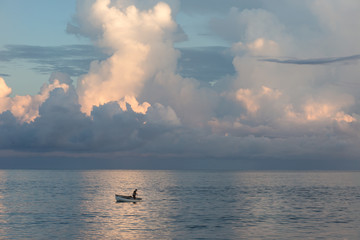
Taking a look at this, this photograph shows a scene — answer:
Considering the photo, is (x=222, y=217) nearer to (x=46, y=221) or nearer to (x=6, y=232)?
(x=46, y=221)

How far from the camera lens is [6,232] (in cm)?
6456

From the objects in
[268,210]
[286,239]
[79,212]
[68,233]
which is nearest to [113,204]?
[79,212]

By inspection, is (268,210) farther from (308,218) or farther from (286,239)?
(286,239)

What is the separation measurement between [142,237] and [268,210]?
136ft

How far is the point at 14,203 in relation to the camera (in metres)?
108

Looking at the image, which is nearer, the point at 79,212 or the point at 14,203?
the point at 79,212

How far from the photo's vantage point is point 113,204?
107812mm

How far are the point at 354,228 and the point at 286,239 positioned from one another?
1598cm

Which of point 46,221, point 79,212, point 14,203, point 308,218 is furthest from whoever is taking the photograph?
point 14,203

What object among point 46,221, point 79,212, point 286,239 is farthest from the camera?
point 79,212

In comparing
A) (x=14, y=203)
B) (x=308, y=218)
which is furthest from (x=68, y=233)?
(x=14, y=203)

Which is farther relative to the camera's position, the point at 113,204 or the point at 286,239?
the point at 113,204

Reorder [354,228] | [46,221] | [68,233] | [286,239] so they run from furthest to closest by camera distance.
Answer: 1. [46,221]
2. [354,228]
3. [68,233]
4. [286,239]

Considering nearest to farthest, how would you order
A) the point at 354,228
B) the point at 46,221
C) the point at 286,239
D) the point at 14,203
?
the point at 286,239
the point at 354,228
the point at 46,221
the point at 14,203
